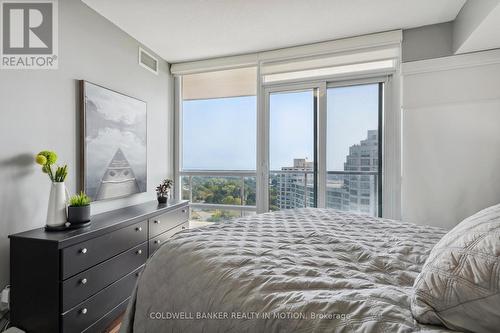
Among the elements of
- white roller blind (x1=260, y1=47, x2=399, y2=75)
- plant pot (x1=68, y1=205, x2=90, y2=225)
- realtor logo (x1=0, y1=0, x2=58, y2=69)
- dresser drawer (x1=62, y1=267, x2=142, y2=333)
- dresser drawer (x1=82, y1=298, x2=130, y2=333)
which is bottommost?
dresser drawer (x1=82, y1=298, x2=130, y2=333)

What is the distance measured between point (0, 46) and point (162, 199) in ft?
5.93

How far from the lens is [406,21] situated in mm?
2545

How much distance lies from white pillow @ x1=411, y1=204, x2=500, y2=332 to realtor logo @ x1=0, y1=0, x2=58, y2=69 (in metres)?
2.60

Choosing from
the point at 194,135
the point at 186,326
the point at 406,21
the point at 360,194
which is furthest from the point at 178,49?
the point at 186,326

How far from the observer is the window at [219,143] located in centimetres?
348

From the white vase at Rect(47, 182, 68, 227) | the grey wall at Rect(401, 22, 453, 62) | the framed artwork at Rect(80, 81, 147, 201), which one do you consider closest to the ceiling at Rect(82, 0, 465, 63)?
the grey wall at Rect(401, 22, 453, 62)

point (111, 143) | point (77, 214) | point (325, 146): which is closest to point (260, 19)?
point (325, 146)

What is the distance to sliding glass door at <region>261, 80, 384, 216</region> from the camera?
9.64 ft

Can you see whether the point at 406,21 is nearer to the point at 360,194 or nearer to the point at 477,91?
the point at 477,91

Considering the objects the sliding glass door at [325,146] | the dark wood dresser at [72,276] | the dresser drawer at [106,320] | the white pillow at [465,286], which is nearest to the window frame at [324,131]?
the sliding glass door at [325,146]

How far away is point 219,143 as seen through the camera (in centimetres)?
364

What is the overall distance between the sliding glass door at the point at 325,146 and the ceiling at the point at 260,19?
2.02ft

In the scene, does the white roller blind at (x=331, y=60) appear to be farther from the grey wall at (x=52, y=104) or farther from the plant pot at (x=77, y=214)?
the plant pot at (x=77, y=214)

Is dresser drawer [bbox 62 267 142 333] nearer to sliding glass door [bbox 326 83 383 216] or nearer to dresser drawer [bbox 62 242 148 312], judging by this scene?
dresser drawer [bbox 62 242 148 312]
